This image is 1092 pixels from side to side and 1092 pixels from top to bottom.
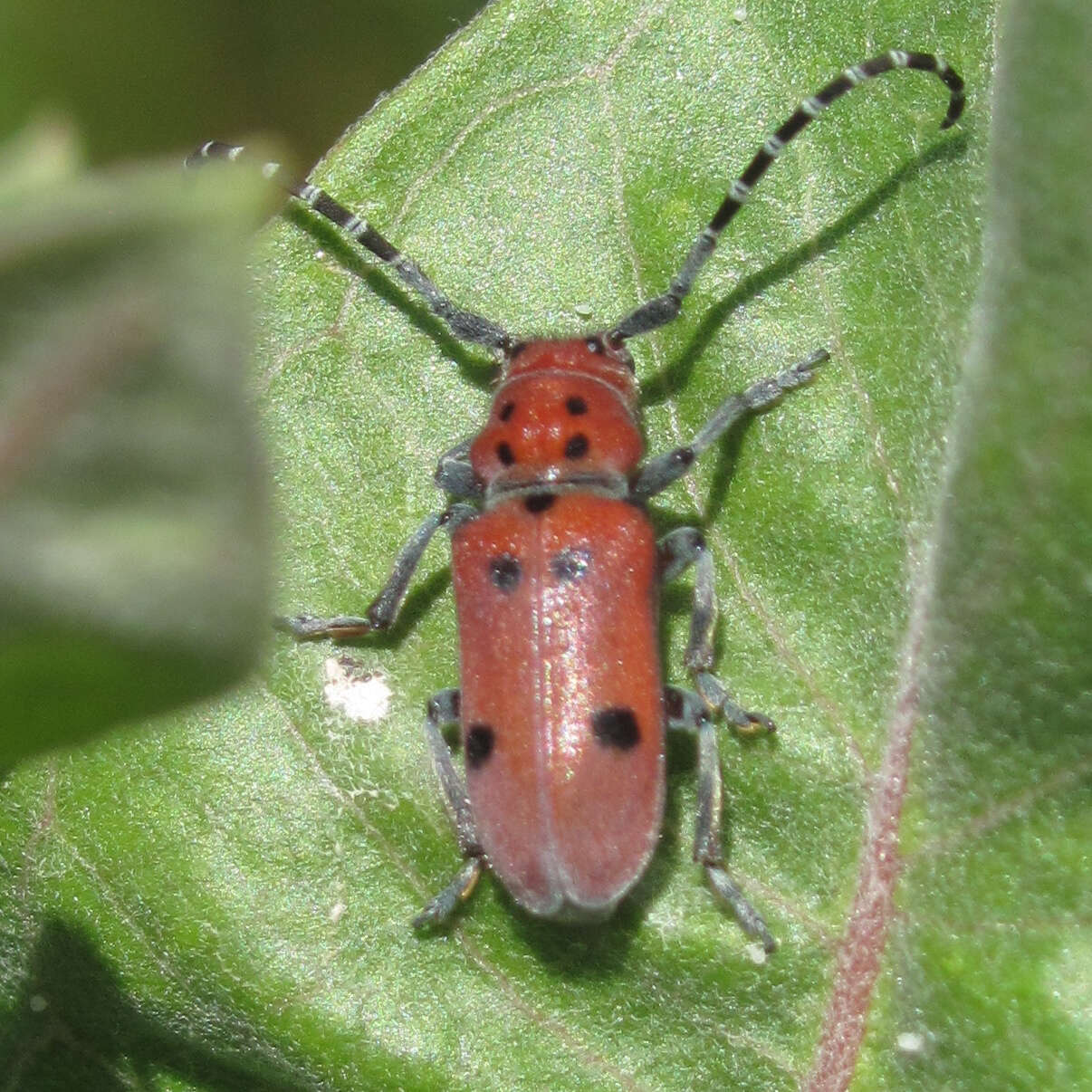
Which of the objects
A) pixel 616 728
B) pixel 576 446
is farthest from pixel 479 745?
pixel 576 446

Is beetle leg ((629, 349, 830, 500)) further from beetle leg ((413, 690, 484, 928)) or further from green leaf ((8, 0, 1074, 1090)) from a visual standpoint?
beetle leg ((413, 690, 484, 928))

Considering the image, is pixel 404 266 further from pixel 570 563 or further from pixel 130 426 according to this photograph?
pixel 130 426

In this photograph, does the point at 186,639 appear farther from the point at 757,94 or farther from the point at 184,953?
the point at 757,94

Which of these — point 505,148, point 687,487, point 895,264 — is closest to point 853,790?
point 687,487

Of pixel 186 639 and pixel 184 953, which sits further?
pixel 184 953

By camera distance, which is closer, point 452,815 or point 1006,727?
point 1006,727

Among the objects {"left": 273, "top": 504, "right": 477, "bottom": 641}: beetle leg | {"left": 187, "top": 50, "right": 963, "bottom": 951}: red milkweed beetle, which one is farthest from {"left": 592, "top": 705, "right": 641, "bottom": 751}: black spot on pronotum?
{"left": 273, "top": 504, "right": 477, "bottom": 641}: beetle leg
